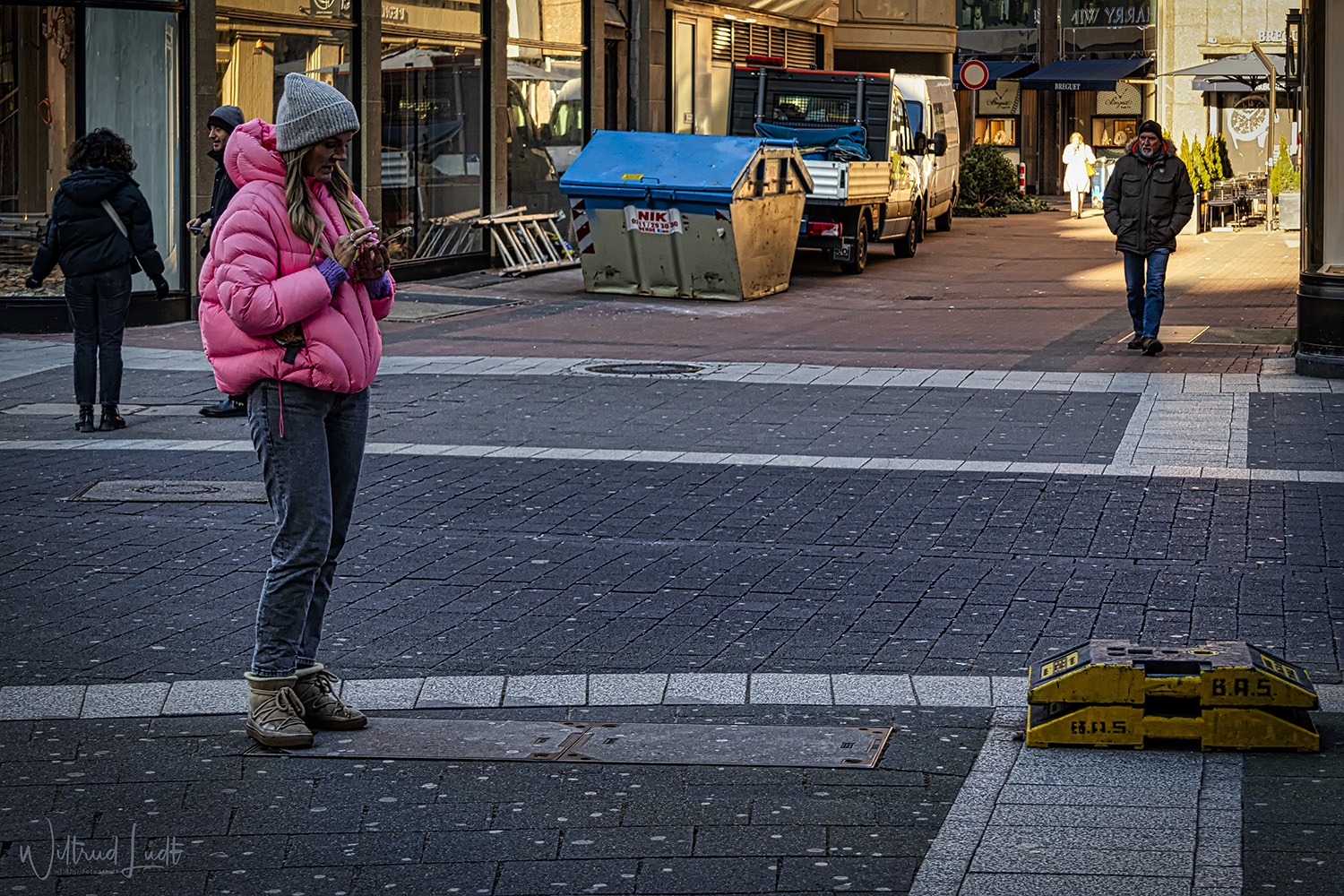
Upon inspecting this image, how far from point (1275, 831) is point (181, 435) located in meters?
7.72

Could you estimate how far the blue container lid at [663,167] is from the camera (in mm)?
17719

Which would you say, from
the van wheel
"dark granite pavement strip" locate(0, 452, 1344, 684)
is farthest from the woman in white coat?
"dark granite pavement strip" locate(0, 452, 1344, 684)

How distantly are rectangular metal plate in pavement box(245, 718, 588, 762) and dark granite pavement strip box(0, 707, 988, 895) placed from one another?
0.21 ft

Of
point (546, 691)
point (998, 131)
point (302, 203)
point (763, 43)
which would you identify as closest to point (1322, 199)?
point (546, 691)

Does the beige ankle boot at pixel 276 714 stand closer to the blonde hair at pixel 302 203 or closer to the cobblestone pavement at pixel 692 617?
the cobblestone pavement at pixel 692 617

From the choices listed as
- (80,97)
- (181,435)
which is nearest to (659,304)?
(80,97)

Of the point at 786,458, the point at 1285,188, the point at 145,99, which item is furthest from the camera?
the point at 1285,188

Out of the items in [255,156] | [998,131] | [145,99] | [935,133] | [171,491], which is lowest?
[171,491]

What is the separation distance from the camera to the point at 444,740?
4918 millimetres

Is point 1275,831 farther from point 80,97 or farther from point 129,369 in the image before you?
point 80,97

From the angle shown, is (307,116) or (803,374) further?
(803,374)

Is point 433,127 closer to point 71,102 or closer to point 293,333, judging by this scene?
point 71,102

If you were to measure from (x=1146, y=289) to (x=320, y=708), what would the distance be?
10.4 metres

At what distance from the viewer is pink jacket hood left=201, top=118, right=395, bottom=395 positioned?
473 centimetres
